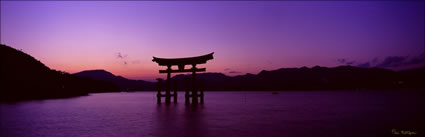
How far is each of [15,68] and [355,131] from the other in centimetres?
5370

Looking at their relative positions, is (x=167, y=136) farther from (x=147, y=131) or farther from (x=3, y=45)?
(x=3, y=45)

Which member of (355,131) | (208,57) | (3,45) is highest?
(3,45)

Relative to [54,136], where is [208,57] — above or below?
above

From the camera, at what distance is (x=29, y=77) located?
50531 mm

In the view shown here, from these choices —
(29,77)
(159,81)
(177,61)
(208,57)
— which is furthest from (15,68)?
(208,57)

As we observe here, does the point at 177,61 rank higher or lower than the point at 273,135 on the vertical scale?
higher

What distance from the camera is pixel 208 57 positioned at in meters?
26.2

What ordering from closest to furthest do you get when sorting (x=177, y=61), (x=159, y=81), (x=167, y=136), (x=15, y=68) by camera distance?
(x=167, y=136) < (x=177, y=61) < (x=159, y=81) < (x=15, y=68)

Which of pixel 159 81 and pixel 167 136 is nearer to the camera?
pixel 167 136

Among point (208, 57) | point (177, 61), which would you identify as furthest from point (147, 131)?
point (177, 61)

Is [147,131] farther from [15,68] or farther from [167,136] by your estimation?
[15,68]

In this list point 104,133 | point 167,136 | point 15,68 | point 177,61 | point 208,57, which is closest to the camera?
point 167,136

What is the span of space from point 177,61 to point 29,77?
35418 millimetres

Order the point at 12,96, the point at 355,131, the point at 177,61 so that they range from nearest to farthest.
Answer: the point at 355,131, the point at 177,61, the point at 12,96
